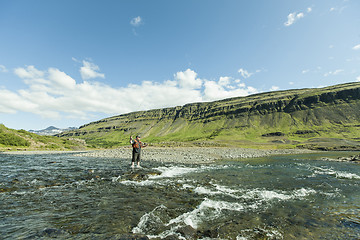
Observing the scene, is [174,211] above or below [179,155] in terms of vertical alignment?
above

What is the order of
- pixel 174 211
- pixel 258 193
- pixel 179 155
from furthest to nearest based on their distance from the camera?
pixel 179 155
pixel 258 193
pixel 174 211

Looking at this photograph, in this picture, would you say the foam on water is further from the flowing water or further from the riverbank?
the riverbank

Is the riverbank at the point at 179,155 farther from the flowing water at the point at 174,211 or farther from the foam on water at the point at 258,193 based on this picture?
the flowing water at the point at 174,211

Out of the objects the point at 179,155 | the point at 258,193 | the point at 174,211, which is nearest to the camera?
the point at 174,211

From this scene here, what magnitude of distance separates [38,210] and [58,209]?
89cm

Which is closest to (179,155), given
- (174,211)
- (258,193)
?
(258,193)

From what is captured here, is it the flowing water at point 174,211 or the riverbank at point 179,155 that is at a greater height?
the flowing water at point 174,211

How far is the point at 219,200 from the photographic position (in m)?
11.5

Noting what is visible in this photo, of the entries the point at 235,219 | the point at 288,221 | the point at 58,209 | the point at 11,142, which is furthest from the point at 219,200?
the point at 11,142

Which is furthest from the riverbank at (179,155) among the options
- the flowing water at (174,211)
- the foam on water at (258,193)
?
the flowing water at (174,211)

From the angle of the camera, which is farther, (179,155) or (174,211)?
(179,155)

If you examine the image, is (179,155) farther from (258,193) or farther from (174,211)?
(174,211)

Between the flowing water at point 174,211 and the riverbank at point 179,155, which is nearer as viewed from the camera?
the flowing water at point 174,211

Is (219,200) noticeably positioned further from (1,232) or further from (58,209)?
(1,232)
